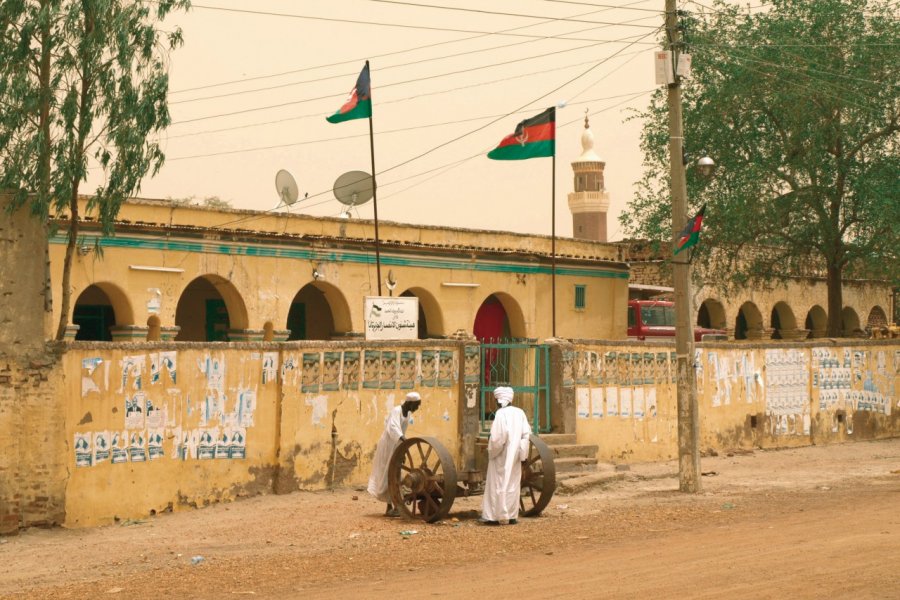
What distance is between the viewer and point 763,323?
143 ft

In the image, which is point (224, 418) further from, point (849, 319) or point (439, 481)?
point (849, 319)

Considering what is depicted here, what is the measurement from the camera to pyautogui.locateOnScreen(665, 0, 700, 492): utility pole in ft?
57.7

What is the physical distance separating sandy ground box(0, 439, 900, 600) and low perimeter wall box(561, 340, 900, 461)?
2839 millimetres

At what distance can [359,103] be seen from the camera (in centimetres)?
2341

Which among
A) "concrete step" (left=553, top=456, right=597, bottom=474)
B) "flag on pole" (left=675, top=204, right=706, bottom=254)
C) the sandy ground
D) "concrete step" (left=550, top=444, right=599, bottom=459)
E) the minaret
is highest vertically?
the minaret

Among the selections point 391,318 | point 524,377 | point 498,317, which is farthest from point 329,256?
point 524,377

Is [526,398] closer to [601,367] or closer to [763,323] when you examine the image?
[601,367]

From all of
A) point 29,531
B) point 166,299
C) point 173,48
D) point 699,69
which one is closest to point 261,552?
point 29,531

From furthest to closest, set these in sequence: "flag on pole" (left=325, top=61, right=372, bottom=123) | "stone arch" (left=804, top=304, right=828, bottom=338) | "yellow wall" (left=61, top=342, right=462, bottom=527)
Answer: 1. "stone arch" (left=804, top=304, right=828, bottom=338)
2. "flag on pole" (left=325, top=61, right=372, bottom=123)
3. "yellow wall" (left=61, top=342, right=462, bottom=527)

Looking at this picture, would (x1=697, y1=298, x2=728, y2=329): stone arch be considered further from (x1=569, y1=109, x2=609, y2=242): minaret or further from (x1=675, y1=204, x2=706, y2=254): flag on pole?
(x1=569, y1=109, x2=609, y2=242): minaret

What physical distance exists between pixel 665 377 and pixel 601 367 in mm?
1973

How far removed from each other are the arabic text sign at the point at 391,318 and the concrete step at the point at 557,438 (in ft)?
8.82

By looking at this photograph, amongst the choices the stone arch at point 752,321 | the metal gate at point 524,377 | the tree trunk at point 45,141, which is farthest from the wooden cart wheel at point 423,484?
the stone arch at point 752,321

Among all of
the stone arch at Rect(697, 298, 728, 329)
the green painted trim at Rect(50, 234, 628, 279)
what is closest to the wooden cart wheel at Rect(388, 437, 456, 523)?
the green painted trim at Rect(50, 234, 628, 279)
